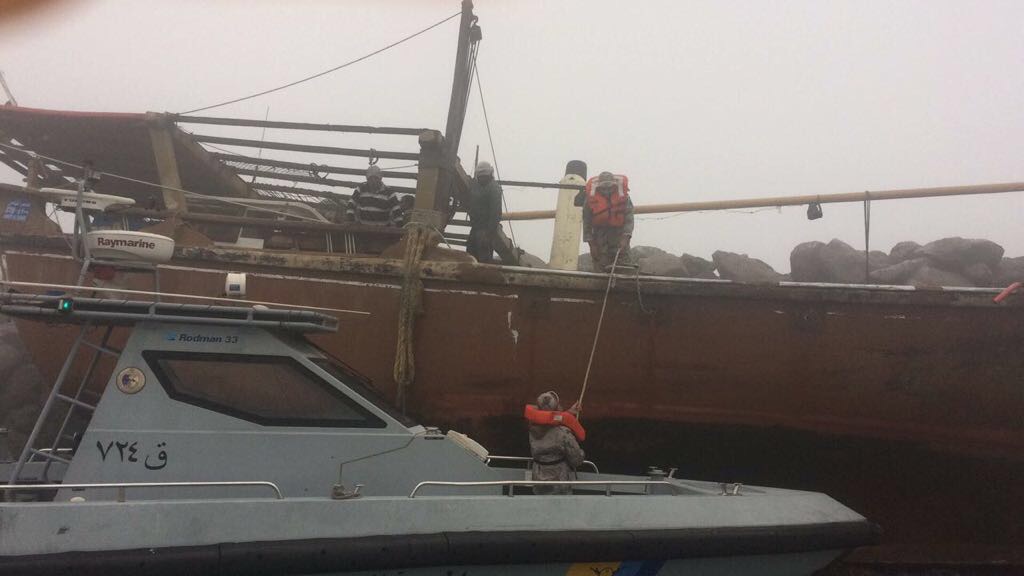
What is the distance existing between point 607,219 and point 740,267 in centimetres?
204

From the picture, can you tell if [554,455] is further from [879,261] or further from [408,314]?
[879,261]

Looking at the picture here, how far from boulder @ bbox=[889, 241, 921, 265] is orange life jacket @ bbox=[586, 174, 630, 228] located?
3.84 m

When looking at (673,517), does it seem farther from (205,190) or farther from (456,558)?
(205,190)

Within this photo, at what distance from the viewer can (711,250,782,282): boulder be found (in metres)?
7.07

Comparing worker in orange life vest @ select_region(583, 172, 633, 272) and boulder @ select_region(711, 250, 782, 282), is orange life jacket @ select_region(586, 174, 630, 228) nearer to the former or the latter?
worker in orange life vest @ select_region(583, 172, 633, 272)

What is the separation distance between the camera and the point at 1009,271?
23.5 ft

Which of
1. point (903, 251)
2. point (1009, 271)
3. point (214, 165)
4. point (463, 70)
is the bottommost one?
point (1009, 271)

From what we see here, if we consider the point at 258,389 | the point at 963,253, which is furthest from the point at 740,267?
the point at 258,389

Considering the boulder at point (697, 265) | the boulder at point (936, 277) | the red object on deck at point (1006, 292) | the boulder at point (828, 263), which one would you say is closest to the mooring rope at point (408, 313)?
the boulder at point (697, 265)

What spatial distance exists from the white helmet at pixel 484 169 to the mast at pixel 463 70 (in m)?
0.29

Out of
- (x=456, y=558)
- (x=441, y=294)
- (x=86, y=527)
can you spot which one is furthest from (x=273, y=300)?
(x=456, y=558)

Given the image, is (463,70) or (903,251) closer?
(463,70)

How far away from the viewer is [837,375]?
521 centimetres

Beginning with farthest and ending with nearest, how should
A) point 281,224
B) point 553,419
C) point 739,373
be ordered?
point 281,224 → point 739,373 → point 553,419
